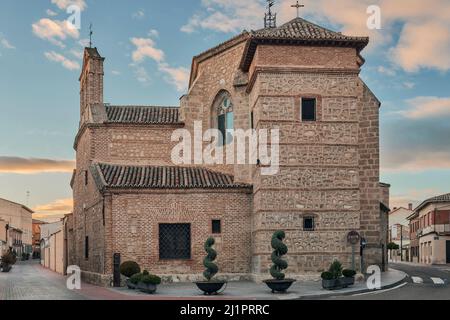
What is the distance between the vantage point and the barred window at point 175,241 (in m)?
29.1

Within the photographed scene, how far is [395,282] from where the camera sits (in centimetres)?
2666

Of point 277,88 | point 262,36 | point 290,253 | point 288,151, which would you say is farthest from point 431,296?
point 262,36

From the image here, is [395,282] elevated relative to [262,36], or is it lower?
lower

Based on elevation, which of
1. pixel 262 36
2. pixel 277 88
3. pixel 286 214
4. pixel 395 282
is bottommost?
pixel 395 282

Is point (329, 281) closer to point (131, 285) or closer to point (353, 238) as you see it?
point (353, 238)

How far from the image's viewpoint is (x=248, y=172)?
98.6ft

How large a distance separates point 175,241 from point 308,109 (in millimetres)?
8264

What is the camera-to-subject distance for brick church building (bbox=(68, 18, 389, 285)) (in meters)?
26.9

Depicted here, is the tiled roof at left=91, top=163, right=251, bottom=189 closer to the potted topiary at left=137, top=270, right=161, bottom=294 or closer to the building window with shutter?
the building window with shutter

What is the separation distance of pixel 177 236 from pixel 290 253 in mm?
5449

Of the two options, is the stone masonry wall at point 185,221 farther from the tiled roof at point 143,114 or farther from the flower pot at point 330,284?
the flower pot at point 330,284

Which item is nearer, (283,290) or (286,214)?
(283,290)

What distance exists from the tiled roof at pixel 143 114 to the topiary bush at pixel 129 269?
8.80m
